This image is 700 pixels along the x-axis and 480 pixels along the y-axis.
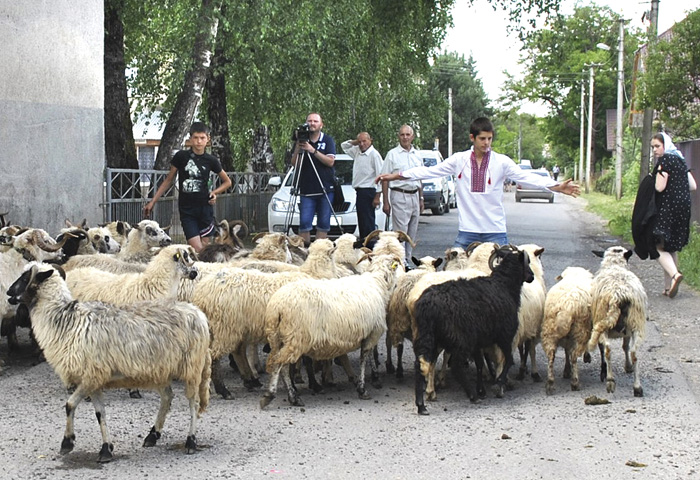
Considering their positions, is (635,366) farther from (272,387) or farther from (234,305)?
(234,305)

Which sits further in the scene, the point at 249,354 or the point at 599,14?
the point at 599,14

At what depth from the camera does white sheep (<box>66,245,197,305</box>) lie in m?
7.63

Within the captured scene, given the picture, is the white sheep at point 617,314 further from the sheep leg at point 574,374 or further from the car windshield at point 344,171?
the car windshield at point 344,171

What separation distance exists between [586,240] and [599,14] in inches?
2267

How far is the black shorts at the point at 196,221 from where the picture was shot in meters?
10.8

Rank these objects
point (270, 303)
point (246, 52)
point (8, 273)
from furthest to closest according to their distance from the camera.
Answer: point (246, 52) < point (8, 273) < point (270, 303)

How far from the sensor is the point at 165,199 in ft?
53.9

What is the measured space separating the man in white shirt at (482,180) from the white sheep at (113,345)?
140 inches

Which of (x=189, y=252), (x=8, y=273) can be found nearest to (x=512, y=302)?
(x=189, y=252)

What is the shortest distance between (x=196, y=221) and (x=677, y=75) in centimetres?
1275

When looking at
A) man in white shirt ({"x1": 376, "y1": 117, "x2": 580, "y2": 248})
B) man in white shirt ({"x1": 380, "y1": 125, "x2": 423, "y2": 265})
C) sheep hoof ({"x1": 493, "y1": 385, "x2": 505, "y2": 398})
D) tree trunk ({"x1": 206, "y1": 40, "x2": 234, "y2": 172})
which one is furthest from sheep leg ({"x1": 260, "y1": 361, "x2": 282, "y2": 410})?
tree trunk ({"x1": 206, "y1": 40, "x2": 234, "y2": 172})

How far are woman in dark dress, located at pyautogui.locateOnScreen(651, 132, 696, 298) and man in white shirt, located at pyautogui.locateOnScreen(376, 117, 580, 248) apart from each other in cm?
373

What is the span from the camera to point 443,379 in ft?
26.3

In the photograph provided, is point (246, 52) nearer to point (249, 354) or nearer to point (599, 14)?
point (249, 354)
